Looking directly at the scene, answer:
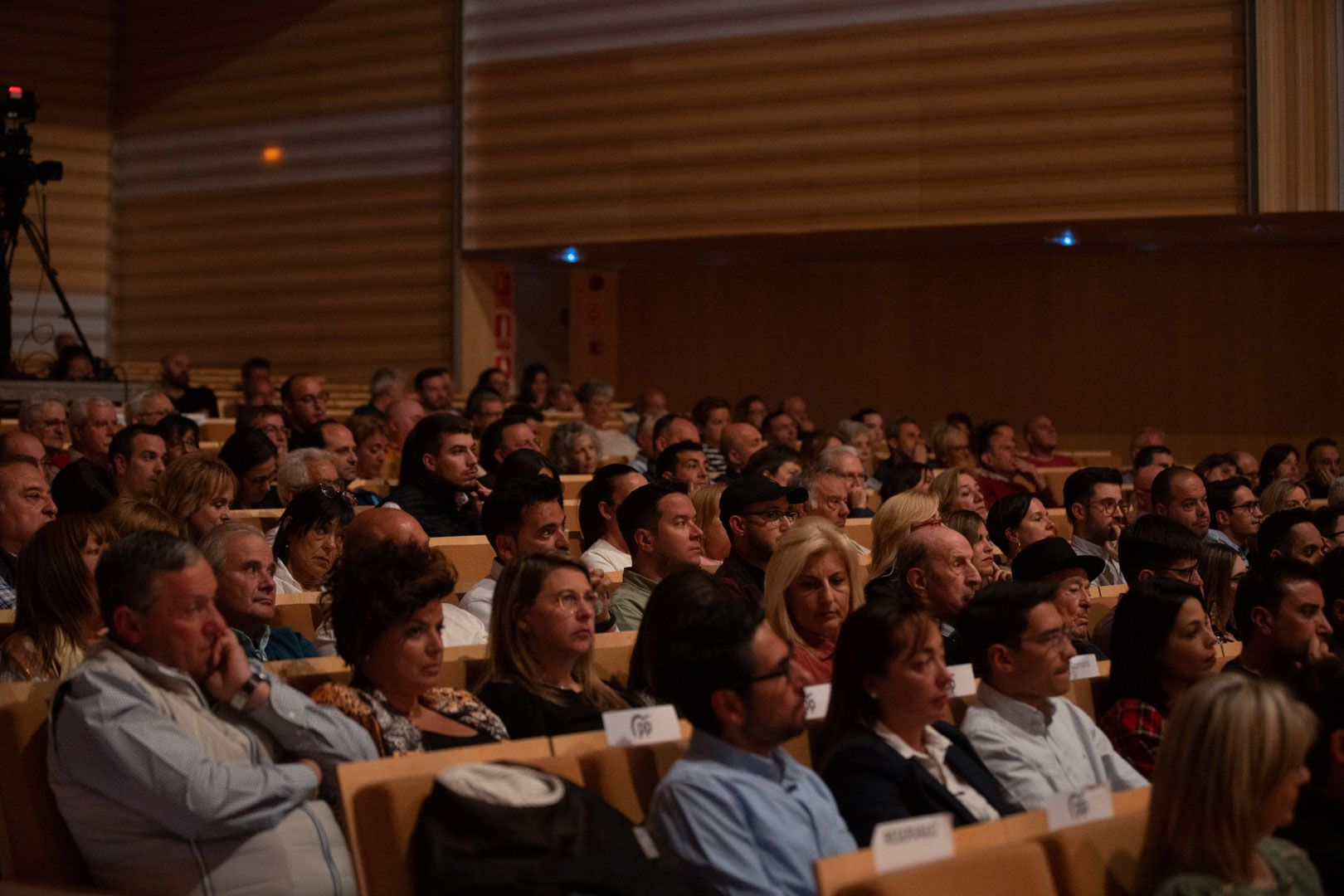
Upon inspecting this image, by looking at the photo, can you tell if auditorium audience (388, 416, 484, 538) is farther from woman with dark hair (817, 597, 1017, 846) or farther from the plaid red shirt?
woman with dark hair (817, 597, 1017, 846)

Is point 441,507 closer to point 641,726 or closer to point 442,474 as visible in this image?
point 442,474

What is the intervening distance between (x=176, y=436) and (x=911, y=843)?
4276 millimetres

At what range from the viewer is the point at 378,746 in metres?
2.57

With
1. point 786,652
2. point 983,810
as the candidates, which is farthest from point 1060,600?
point 786,652

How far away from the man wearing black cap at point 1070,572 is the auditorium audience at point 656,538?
0.82 metres

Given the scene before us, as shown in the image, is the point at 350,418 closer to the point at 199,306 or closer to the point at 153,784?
the point at 153,784

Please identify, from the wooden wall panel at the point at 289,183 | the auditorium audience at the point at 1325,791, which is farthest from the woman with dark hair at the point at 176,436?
the wooden wall panel at the point at 289,183

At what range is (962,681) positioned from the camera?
3.02 meters

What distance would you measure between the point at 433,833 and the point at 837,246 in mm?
9221

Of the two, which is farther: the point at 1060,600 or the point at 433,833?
the point at 1060,600

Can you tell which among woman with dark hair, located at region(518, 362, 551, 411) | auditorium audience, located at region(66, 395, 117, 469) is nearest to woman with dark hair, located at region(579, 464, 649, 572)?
auditorium audience, located at region(66, 395, 117, 469)

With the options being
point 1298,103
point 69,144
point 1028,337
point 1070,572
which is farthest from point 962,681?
point 69,144

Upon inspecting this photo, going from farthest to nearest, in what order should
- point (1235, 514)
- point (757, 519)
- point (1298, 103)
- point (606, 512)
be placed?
1. point (1298, 103)
2. point (1235, 514)
3. point (606, 512)
4. point (757, 519)

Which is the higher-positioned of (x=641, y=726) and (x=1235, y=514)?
(x=1235, y=514)
